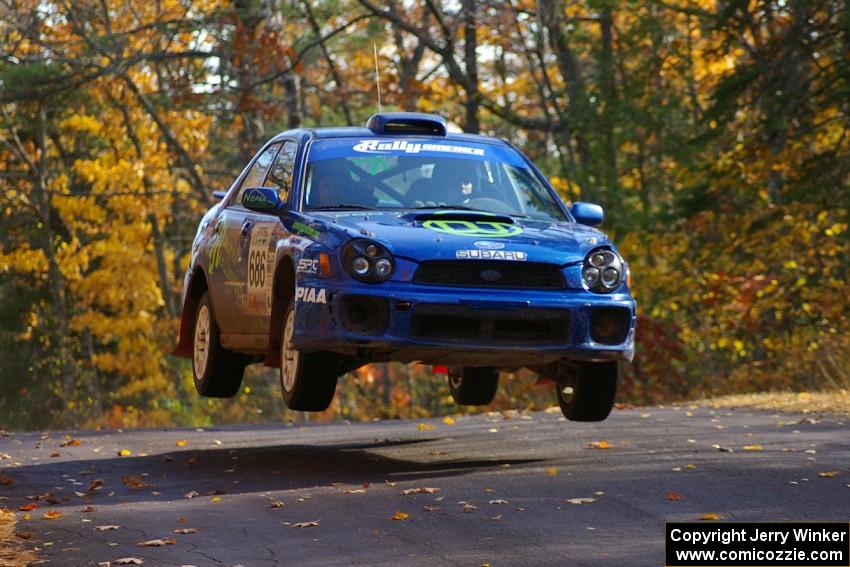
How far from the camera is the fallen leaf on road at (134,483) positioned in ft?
35.0

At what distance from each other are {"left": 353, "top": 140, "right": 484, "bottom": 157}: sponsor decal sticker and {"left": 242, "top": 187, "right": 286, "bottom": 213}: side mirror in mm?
742

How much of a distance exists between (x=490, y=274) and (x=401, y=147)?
1.79 metres

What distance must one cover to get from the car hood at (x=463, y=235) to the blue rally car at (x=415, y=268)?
0.03 feet

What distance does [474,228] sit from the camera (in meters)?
10.3

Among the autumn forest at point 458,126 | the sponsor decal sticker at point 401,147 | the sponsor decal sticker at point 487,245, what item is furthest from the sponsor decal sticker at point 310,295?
the autumn forest at point 458,126

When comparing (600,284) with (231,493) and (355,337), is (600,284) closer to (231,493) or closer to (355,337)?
(355,337)

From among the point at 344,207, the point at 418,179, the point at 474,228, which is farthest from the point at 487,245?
the point at 418,179

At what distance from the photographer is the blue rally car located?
9.98 meters

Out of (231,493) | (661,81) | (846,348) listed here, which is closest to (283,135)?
(231,493)

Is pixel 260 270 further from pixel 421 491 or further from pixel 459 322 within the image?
pixel 421 491

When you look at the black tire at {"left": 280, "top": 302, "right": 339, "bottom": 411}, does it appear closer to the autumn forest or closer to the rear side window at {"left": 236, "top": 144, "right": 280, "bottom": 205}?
the rear side window at {"left": 236, "top": 144, "right": 280, "bottom": 205}

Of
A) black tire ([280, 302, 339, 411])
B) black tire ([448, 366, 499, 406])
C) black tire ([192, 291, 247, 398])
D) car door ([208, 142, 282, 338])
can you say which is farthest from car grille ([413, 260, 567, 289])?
black tire ([448, 366, 499, 406])

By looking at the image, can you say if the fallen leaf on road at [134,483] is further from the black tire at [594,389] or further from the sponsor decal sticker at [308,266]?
the black tire at [594,389]

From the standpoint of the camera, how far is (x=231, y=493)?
10.0m
